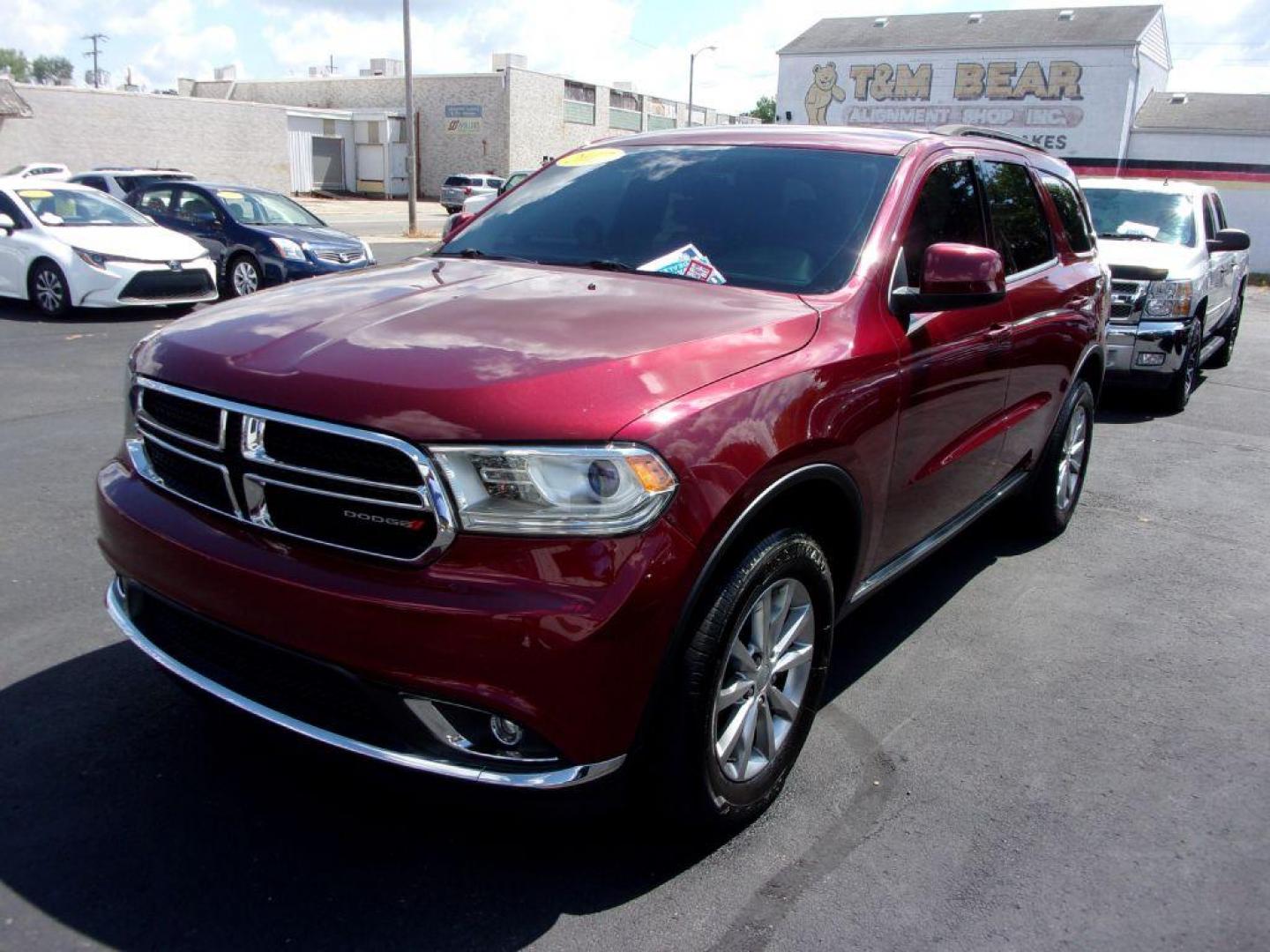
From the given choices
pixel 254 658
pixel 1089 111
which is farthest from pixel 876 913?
pixel 1089 111

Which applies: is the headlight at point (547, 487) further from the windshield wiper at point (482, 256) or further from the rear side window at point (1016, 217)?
the rear side window at point (1016, 217)

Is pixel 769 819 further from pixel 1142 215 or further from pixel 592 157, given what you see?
pixel 1142 215

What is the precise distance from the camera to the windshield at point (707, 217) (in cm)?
354

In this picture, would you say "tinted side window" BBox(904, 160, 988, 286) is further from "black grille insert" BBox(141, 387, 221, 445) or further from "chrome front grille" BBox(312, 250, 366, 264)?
"chrome front grille" BBox(312, 250, 366, 264)

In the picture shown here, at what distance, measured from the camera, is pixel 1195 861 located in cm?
301

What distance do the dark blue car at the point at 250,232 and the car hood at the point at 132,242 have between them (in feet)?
2.85

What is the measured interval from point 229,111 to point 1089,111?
1342 inches

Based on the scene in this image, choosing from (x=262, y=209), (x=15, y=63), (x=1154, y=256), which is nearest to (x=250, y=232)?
(x=262, y=209)

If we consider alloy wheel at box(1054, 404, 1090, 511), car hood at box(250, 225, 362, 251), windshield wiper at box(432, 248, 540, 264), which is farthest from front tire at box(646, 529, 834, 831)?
car hood at box(250, 225, 362, 251)

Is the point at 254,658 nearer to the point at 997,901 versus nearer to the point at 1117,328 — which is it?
the point at 997,901

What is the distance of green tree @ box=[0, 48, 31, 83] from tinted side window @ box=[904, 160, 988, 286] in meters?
140

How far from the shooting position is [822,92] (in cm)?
4709

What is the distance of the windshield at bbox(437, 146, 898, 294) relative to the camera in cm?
354

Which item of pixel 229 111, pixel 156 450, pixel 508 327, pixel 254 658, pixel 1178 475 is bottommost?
pixel 1178 475
